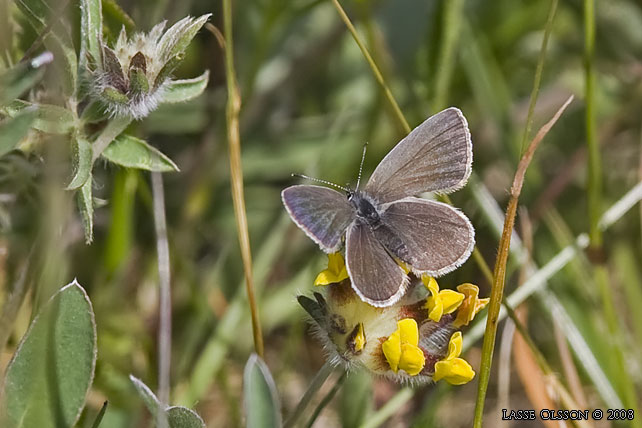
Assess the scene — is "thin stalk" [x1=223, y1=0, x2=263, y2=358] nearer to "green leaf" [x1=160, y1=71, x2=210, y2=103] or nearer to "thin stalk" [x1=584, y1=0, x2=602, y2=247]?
"green leaf" [x1=160, y1=71, x2=210, y2=103]

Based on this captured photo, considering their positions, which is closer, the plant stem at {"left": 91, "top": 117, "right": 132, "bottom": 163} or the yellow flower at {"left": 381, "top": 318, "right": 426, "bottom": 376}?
the yellow flower at {"left": 381, "top": 318, "right": 426, "bottom": 376}

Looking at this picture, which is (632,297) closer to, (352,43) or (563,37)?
(563,37)

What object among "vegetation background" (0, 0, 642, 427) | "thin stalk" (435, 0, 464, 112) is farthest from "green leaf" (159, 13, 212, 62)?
"thin stalk" (435, 0, 464, 112)

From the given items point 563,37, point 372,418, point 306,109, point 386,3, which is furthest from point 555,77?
point 372,418

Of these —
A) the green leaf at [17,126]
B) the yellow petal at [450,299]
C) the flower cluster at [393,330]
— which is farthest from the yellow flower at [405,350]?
the green leaf at [17,126]

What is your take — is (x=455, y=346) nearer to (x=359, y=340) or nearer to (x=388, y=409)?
(x=359, y=340)
